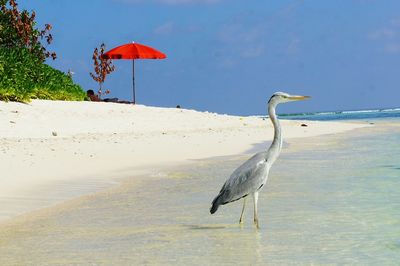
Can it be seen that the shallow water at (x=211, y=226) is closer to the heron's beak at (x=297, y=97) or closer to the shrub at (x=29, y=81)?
the heron's beak at (x=297, y=97)

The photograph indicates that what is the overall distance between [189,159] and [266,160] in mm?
9812

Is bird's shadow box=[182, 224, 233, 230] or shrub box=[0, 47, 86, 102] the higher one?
shrub box=[0, 47, 86, 102]

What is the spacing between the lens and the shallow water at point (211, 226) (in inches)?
280

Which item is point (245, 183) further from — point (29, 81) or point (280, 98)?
point (29, 81)

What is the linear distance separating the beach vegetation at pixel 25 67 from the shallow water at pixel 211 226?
1584 centimetres

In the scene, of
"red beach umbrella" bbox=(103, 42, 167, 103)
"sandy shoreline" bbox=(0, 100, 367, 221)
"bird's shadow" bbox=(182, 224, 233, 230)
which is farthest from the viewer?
"red beach umbrella" bbox=(103, 42, 167, 103)

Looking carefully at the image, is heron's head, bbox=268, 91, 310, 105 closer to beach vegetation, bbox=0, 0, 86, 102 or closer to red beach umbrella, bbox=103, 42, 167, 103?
beach vegetation, bbox=0, 0, 86, 102

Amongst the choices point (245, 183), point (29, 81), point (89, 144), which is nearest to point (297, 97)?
point (245, 183)

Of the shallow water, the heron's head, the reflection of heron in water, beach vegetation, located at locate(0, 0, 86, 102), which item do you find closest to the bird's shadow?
the shallow water

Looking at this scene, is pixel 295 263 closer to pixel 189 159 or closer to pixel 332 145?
pixel 189 159

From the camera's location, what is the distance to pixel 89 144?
20.6 meters

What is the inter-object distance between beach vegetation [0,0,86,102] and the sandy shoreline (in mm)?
1214

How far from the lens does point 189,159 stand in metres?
18.4

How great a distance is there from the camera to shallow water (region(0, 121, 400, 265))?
23.3 ft
